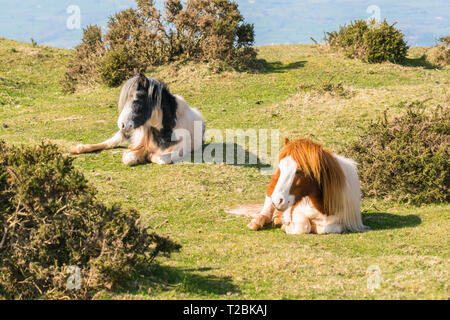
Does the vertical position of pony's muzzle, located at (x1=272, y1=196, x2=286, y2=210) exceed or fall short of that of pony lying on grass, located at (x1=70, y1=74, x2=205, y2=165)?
it falls short

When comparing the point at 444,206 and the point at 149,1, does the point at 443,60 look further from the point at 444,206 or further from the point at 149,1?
the point at 444,206

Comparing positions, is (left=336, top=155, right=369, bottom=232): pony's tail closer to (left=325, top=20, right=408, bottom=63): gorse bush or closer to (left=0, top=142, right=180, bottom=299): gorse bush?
(left=0, top=142, right=180, bottom=299): gorse bush

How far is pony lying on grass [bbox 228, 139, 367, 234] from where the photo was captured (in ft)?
22.1

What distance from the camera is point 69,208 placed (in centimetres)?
500

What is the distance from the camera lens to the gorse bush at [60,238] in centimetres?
448

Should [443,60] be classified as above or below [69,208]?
above

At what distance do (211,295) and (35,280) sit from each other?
1697mm

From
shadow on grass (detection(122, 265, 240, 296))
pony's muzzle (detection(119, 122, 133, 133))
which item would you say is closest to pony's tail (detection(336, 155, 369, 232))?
shadow on grass (detection(122, 265, 240, 296))

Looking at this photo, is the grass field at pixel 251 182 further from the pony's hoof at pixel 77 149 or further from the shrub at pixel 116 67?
the shrub at pixel 116 67

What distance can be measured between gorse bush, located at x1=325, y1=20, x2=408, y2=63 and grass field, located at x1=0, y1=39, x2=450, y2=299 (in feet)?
2.93

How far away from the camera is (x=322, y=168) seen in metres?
6.96

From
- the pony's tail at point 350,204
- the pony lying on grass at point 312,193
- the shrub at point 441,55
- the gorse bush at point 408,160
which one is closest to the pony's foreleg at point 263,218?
the pony lying on grass at point 312,193
